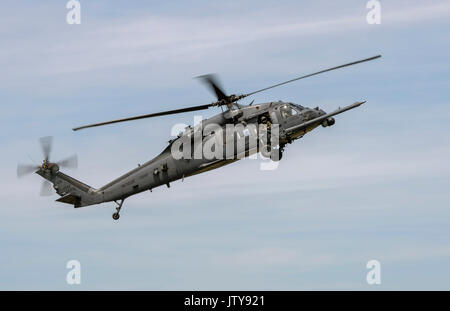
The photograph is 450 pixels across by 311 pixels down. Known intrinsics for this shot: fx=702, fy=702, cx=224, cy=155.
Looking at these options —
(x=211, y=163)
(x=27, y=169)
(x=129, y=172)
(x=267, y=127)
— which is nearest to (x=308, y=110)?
(x=267, y=127)

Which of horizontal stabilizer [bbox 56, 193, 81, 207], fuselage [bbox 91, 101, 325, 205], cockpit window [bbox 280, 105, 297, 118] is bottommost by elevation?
horizontal stabilizer [bbox 56, 193, 81, 207]

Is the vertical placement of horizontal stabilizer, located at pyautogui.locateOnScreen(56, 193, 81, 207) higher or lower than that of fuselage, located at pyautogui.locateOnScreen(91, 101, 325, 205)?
lower

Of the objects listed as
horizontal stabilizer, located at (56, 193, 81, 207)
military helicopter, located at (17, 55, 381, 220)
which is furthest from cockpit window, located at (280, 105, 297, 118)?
horizontal stabilizer, located at (56, 193, 81, 207)

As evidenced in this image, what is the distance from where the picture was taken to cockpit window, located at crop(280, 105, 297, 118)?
153 feet

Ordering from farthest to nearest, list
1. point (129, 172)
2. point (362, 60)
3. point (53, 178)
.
Result: 1. point (53, 178)
2. point (129, 172)
3. point (362, 60)

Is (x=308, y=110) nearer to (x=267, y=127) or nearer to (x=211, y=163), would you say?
(x=267, y=127)

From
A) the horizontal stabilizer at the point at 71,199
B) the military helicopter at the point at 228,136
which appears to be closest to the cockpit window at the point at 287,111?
the military helicopter at the point at 228,136

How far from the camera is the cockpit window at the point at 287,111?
46719 mm

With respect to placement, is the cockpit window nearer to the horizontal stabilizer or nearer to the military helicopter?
the military helicopter

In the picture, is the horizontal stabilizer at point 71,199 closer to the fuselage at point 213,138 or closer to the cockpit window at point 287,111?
the fuselage at point 213,138

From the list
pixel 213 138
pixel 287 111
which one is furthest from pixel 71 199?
pixel 287 111

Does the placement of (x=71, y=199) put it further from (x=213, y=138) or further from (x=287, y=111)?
(x=287, y=111)

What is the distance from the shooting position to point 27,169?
52906 mm

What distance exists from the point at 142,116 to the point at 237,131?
635cm
